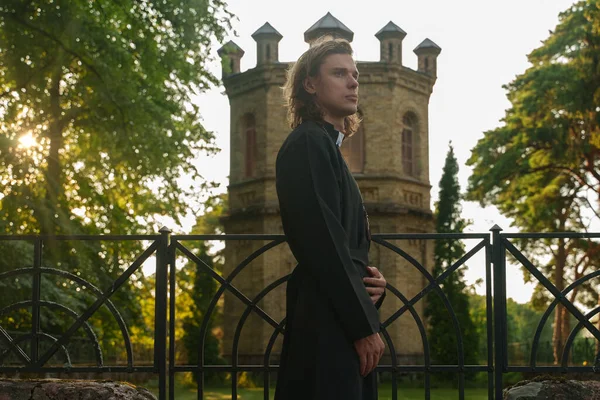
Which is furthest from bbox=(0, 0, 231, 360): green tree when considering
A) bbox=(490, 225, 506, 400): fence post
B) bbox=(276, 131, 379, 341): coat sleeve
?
bbox=(276, 131, 379, 341): coat sleeve

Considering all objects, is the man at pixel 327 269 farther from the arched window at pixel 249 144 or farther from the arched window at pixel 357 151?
the arched window at pixel 249 144

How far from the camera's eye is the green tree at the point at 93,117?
14.6 m

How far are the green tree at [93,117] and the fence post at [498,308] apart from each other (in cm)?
979

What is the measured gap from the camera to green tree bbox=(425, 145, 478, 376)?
30.2 metres

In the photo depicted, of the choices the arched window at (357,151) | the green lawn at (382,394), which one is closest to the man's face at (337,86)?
the green lawn at (382,394)

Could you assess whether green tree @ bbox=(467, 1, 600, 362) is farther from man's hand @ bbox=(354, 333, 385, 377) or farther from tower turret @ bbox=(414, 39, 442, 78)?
man's hand @ bbox=(354, 333, 385, 377)

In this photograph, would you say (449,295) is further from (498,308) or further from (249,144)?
(498,308)

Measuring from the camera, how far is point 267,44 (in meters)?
33.5

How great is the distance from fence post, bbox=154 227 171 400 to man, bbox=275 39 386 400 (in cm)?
193

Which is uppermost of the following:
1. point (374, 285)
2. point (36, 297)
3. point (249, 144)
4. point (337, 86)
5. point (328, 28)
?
point (328, 28)

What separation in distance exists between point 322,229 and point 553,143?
81.1ft

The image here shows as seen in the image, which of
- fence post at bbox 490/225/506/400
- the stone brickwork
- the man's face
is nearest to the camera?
the man's face

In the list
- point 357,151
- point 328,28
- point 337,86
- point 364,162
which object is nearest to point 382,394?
point 364,162

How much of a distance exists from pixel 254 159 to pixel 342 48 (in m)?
30.2
